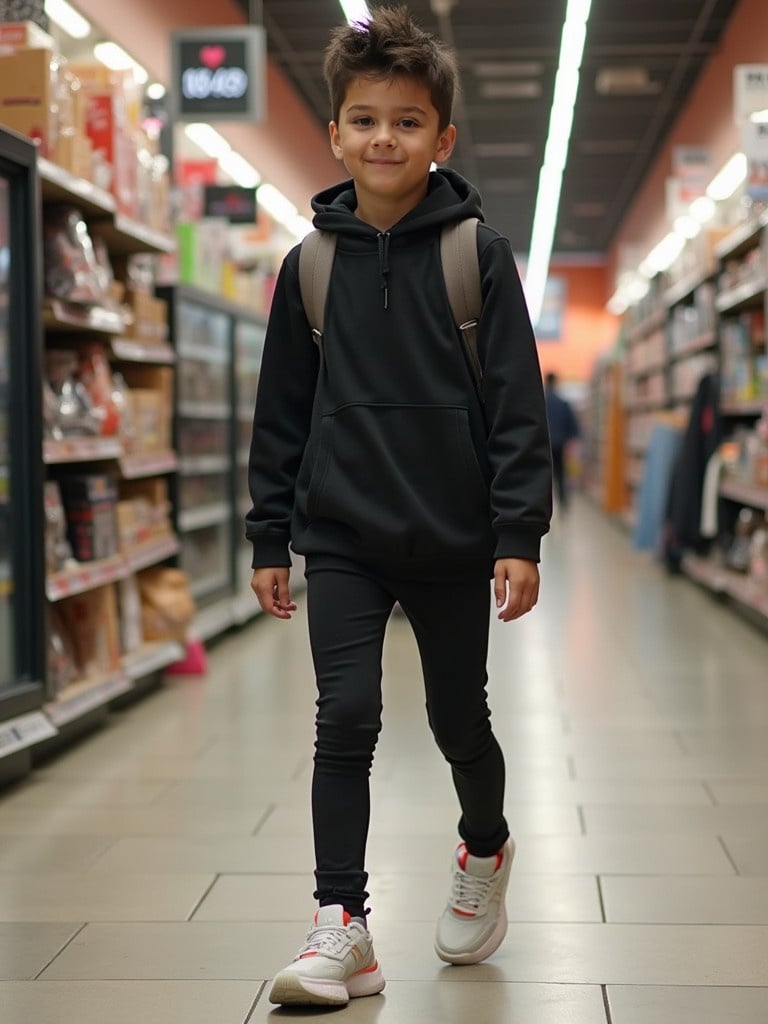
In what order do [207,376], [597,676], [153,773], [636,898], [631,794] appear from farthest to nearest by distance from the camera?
[207,376] < [597,676] < [153,773] < [631,794] < [636,898]

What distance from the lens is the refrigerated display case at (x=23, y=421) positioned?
407 cm

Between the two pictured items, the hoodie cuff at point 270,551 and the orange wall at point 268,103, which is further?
the orange wall at point 268,103

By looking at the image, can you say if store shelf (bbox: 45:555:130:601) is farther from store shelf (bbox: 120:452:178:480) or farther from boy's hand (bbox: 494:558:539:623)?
boy's hand (bbox: 494:558:539:623)

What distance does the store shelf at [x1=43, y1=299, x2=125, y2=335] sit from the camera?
4.45 metres

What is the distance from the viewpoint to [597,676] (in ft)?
19.2

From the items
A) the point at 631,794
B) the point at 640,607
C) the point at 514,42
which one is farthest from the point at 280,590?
the point at 514,42

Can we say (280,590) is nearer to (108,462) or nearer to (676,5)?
(108,462)

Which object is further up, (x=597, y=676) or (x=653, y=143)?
(x=653, y=143)

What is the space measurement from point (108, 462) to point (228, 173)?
7104 millimetres

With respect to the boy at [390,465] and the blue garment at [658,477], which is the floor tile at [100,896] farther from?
the blue garment at [658,477]

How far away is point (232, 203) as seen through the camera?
9.28m

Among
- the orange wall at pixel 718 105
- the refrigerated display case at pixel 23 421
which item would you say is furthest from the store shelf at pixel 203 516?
the orange wall at pixel 718 105

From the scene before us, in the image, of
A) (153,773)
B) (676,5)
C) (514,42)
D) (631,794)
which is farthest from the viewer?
(514,42)

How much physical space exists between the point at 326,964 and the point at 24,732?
1924 mm
